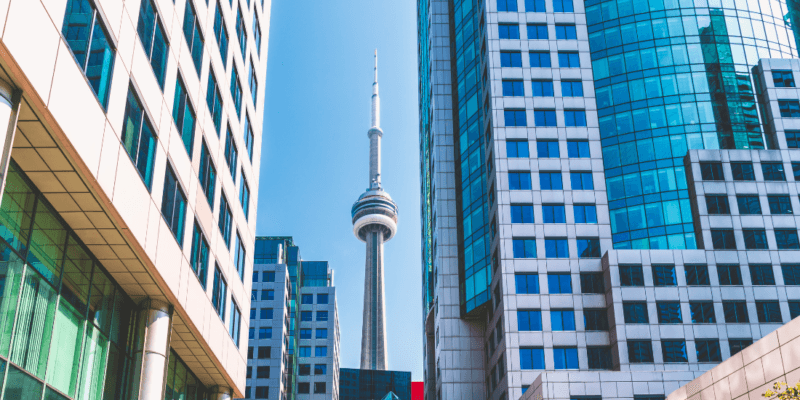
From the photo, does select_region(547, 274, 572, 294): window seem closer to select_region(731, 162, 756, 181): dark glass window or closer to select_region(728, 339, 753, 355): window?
select_region(728, 339, 753, 355): window

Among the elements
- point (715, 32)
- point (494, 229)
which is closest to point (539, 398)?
point (494, 229)

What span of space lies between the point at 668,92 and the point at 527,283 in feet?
73.6

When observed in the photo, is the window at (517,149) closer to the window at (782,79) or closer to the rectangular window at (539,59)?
the rectangular window at (539,59)

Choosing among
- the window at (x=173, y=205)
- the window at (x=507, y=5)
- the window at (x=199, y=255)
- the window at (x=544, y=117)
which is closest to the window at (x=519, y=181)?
the window at (x=544, y=117)

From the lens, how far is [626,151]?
69688 mm

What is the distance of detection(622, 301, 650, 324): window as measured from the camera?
6116 cm

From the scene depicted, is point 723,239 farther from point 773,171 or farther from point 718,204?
point 773,171

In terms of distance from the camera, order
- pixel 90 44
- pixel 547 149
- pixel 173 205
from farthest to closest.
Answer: pixel 547 149 < pixel 173 205 < pixel 90 44

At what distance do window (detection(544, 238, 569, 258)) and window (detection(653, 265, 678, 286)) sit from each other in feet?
23.9

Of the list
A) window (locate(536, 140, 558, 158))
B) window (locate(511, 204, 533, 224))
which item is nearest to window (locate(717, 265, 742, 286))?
window (locate(511, 204, 533, 224))

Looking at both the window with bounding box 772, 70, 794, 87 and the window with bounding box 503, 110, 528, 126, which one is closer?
the window with bounding box 772, 70, 794, 87

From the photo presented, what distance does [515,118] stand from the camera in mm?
71312

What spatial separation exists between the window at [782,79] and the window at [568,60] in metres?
17.3

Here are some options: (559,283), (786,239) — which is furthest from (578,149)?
(786,239)
